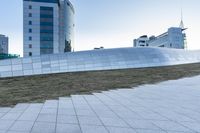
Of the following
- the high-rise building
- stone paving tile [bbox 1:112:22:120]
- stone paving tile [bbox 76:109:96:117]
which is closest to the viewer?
stone paving tile [bbox 1:112:22:120]

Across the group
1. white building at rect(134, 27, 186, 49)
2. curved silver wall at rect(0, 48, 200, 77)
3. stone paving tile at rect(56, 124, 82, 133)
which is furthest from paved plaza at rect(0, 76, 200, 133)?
white building at rect(134, 27, 186, 49)

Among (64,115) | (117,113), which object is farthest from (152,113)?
(64,115)

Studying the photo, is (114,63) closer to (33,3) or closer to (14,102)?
(14,102)

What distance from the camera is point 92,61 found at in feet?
132

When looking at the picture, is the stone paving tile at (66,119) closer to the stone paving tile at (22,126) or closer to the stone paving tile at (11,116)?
the stone paving tile at (22,126)

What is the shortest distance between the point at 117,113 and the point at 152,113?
4.45ft

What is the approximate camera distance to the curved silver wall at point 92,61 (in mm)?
35484

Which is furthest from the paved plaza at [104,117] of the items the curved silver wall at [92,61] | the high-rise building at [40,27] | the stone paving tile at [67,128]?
the high-rise building at [40,27]

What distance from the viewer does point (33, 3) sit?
92000 mm

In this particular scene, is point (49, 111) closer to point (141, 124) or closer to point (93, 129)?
point (93, 129)

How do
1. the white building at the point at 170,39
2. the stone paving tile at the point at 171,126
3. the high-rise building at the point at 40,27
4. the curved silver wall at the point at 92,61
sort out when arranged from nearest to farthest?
the stone paving tile at the point at 171,126, the curved silver wall at the point at 92,61, the high-rise building at the point at 40,27, the white building at the point at 170,39

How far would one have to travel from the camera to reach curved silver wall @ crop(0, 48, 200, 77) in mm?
35484

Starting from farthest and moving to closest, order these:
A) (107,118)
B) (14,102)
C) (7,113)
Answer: (14,102) < (7,113) < (107,118)

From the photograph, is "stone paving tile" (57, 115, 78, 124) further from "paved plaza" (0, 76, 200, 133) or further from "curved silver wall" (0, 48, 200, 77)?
"curved silver wall" (0, 48, 200, 77)
